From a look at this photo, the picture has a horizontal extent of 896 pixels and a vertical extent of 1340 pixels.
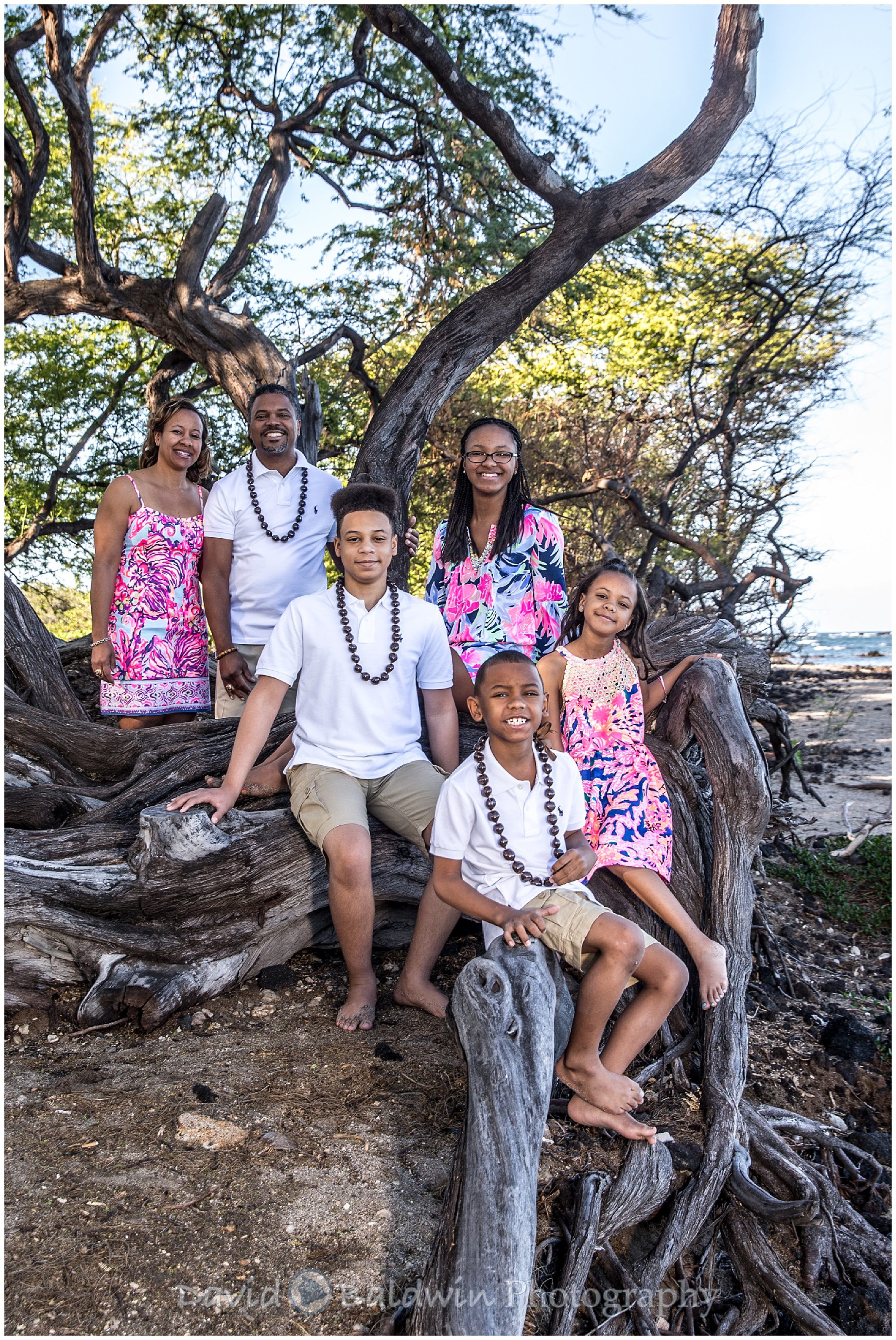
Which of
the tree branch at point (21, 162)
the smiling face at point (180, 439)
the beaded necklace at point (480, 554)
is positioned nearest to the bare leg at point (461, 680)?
the beaded necklace at point (480, 554)

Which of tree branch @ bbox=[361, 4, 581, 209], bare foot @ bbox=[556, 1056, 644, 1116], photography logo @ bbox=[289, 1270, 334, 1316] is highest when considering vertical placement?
tree branch @ bbox=[361, 4, 581, 209]

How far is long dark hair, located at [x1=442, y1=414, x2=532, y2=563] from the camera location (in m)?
4.37

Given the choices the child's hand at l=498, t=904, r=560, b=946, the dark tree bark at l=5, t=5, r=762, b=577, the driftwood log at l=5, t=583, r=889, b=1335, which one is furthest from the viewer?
the dark tree bark at l=5, t=5, r=762, b=577

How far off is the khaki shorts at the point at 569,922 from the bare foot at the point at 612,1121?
1.36 ft

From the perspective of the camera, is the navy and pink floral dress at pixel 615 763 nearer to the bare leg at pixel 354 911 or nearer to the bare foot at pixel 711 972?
the bare foot at pixel 711 972

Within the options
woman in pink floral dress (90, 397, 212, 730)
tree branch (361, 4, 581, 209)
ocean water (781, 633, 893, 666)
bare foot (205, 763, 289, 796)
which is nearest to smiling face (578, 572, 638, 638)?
bare foot (205, 763, 289, 796)

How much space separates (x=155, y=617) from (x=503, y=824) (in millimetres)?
2350

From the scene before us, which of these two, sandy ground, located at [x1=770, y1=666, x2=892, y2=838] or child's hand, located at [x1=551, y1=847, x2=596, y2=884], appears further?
sandy ground, located at [x1=770, y1=666, x2=892, y2=838]

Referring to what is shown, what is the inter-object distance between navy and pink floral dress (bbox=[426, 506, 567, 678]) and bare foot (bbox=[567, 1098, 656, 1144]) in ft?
6.20

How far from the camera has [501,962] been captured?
2953 mm

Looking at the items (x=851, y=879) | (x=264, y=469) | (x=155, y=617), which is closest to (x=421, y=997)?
(x=155, y=617)

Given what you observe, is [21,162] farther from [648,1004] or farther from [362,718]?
[648,1004]

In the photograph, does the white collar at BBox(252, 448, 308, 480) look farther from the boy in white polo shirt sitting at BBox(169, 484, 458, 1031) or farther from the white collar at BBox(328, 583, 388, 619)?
the white collar at BBox(328, 583, 388, 619)

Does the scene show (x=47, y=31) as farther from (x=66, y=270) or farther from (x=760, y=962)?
(x=760, y=962)
